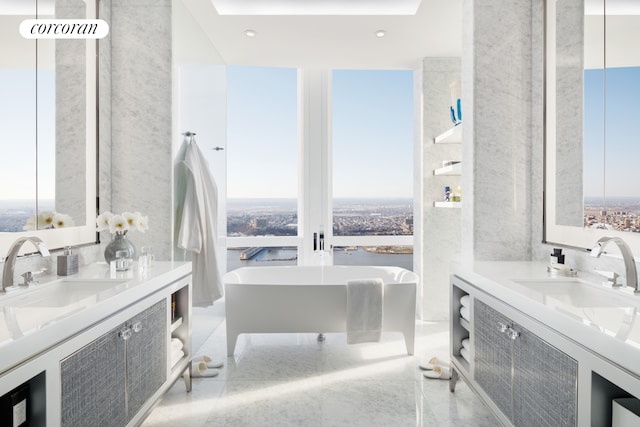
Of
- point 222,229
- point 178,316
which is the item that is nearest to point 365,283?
point 178,316

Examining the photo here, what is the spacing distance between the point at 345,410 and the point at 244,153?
10.5 feet

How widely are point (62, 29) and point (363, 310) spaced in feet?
8.89

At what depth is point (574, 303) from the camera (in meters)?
1.86

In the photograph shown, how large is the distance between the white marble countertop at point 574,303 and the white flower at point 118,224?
6.82 feet

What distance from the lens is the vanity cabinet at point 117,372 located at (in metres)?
1.47

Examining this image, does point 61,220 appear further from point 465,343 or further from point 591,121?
point 591,121

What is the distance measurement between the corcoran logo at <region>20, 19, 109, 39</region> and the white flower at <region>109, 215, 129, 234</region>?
1024 mm

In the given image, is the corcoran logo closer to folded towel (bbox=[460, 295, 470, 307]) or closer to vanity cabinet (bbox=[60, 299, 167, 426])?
vanity cabinet (bbox=[60, 299, 167, 426])

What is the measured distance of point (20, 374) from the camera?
3.92ft

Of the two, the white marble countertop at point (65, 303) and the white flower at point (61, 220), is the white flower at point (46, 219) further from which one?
the white marble countertop at point (65, 303)

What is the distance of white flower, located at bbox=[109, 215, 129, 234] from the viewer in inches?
99.0

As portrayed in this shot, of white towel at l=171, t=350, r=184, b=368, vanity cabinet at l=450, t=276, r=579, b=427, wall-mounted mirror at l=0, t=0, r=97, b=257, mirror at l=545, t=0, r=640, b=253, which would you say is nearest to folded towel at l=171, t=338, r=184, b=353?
white towel at l=171, t=350, r=184, b=368

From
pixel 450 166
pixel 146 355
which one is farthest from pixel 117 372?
pixel 450 166

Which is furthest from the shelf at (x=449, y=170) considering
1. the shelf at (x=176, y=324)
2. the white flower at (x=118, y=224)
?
the white flower at (x=118, y=224)
